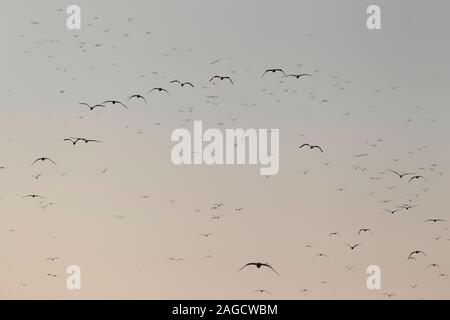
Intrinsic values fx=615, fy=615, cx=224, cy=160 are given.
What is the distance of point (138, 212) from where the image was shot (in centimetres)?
219

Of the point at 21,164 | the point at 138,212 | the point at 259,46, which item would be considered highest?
the point at 259,46

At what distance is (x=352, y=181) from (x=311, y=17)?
0.60 meters

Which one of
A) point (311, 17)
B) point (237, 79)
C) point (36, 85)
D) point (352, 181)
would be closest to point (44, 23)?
point (36, 85)

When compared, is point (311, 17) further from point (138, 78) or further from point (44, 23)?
point (44, 23)

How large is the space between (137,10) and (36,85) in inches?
17.6

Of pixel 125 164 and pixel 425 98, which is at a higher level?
pixel 425 98

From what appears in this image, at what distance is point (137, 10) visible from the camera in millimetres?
2186

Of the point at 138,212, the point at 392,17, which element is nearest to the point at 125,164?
the point at 138,212

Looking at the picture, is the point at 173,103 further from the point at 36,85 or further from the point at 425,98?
the point at 425,98

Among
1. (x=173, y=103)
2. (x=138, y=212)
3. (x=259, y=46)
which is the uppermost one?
(x=259, y=46)

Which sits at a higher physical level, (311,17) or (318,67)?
(311,17)

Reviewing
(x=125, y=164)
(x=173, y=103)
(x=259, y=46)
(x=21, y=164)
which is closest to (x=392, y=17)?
(x=259, y=46)

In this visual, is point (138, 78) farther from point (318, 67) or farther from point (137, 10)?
point (318, 67)

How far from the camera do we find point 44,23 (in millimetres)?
2176
